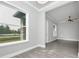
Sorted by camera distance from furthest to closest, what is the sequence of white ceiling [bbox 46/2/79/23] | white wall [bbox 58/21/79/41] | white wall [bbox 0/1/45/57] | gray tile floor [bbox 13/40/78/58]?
white wall [bbox 58/21/79/41] < white ceiling [bbox 46/2/79/23] < gray tile floor [bbox 13/40/78/58] < white wall [bbox 0/1/45/57]

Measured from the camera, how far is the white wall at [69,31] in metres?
9.87

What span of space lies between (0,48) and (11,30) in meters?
1.01

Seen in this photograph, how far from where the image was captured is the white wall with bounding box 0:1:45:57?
118 inches

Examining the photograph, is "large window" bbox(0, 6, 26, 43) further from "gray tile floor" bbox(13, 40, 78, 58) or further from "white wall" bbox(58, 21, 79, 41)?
"white wall" bbox(58, 21, 79, 41)

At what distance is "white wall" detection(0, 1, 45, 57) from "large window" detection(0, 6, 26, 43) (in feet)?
1.14

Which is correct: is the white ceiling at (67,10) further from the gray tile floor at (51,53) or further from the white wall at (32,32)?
the gray tile floor at (51,53)

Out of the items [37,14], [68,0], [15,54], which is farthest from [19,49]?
[68,0]

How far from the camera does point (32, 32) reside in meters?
4.50

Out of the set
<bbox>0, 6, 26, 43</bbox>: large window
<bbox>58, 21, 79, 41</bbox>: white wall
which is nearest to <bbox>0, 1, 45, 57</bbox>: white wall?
<bbox>0, 6, 26, 43</bbox>: large window

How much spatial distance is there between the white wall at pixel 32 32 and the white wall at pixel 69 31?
21.1 ft

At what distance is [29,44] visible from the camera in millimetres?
4238

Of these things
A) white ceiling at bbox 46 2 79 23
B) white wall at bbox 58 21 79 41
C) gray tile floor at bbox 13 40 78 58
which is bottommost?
gray tile floor at bbox 13 40 78 58

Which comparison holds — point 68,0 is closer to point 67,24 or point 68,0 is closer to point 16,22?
point 16,22

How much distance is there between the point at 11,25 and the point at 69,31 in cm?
860
